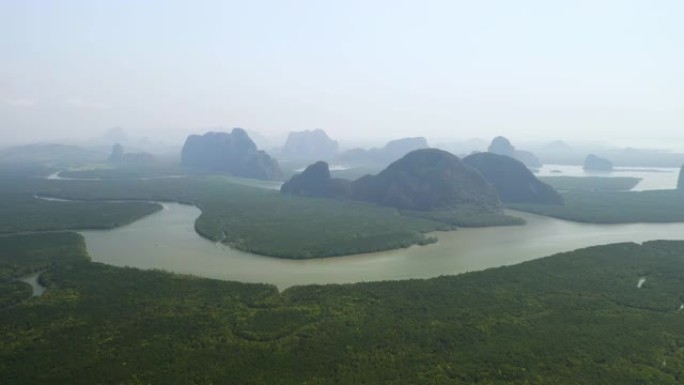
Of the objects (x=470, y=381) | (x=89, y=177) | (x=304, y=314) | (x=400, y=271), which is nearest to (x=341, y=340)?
(x=304, y=314)

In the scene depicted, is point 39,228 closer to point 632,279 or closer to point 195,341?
point 195,341

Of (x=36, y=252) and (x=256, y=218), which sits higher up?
(x=256, y=218)

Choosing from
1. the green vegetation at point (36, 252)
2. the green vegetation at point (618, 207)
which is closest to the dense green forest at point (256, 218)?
the green vegetation at point (36, 252)

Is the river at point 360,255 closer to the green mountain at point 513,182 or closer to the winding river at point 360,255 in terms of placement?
the winding river at point 360,255

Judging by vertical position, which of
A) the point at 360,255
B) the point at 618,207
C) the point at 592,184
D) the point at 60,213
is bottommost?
the point at 360,255

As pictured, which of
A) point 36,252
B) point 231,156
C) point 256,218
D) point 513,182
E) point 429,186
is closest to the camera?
point 36,252

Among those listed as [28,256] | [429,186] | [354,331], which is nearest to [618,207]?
[429,186]

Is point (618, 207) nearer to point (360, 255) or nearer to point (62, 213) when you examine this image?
point (360, 255)
